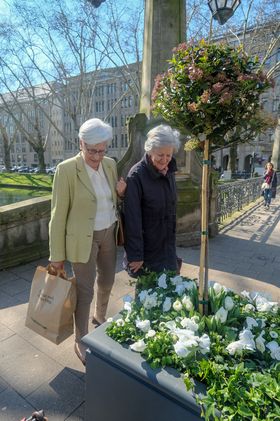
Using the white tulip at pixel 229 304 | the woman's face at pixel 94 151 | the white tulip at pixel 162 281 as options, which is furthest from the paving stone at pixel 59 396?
the woman's face at pixel 94 151

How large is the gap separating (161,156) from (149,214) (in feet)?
1.60

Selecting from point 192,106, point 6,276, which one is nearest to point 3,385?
point 6,276

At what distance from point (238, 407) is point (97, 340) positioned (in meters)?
0.83

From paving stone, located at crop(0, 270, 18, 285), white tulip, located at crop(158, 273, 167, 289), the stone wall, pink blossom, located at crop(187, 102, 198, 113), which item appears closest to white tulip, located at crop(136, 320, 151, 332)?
white tulip, located at crop(158, 273, 167, 289)

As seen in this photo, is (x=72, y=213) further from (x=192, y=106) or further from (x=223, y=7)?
(x=223, y=7)

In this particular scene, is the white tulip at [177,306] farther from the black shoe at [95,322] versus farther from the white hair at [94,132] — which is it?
the black shoe at [95,322]

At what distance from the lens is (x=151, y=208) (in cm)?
236

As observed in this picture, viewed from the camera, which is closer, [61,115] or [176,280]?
[176,280]

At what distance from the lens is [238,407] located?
1.25 meters

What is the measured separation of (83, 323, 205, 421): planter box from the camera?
4.67 feet

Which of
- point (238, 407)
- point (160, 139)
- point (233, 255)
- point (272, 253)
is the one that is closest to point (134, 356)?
point (238, 407)

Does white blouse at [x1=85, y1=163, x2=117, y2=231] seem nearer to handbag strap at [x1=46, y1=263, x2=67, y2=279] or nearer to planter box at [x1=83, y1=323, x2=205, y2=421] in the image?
handbag strap at [x1=46, y1=263, x2=67, y2=279]

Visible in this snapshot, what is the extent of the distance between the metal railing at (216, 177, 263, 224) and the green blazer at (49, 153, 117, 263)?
6.12m

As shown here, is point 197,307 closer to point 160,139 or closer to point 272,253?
point 160,139
